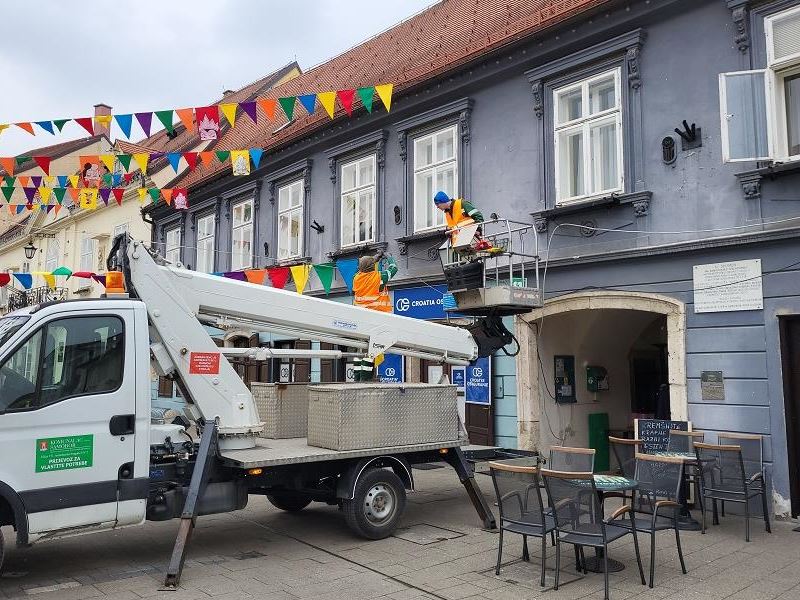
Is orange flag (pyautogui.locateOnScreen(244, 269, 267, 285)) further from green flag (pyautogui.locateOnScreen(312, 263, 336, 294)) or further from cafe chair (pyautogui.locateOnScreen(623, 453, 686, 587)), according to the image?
cafe chair (pyautogui.locateOnScreen(623, 453, 686, 587))

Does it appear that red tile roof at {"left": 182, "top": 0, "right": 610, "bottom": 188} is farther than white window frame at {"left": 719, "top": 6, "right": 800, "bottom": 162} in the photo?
Yes

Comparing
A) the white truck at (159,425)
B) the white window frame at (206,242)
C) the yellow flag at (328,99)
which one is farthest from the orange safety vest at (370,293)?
the white window frame at (206,242)

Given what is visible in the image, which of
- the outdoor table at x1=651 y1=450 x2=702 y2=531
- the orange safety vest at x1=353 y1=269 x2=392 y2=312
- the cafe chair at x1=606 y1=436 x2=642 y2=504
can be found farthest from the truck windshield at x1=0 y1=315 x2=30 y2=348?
the outdoor table at x1=651 y1=450 x2=702 y2=531

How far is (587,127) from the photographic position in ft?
32.8

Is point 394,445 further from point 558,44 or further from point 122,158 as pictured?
point 122,158

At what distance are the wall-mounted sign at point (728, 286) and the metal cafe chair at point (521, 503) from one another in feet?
13.5

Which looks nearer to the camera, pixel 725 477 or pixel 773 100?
pixel 725 477

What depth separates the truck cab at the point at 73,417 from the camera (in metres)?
5.25

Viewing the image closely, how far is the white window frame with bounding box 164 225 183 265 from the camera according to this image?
21053mm

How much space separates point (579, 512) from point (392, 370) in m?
8.03

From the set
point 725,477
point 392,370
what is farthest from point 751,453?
point 392,370

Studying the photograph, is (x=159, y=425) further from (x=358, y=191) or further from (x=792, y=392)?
(x=358, y=191)

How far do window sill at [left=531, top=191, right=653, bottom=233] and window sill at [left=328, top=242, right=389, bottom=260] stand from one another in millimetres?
3661

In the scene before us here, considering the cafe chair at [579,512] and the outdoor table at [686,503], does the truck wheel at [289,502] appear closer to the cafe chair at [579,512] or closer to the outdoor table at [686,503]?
the cafe chair at [579,512]
